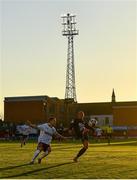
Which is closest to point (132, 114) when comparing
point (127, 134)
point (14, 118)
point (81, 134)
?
point (127, 134)

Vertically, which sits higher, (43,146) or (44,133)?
(44,133)

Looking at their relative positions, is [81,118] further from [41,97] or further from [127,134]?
[41,97]

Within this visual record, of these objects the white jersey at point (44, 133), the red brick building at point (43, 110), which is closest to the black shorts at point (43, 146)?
the white jersey at point (44, 133)

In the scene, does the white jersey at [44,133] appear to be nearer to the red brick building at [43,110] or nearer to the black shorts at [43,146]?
the black shorts at [43,146]

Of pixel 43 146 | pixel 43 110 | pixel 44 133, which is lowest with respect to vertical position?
pixel 43 146

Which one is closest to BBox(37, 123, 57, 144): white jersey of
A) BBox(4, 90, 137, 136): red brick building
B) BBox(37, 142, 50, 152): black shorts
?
BBox(37, 142, 50, 152): black shorts

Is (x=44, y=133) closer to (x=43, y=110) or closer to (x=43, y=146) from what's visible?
(x=43, y=146)

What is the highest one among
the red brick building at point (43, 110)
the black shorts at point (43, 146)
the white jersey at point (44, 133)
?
the red brick building at point (43, 110)

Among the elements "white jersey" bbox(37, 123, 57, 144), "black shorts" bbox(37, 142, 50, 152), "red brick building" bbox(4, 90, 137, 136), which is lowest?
"black shorts" bbox(37, 142, 50, 152)

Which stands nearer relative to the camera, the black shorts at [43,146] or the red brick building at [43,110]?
the black shorts at [43,146]

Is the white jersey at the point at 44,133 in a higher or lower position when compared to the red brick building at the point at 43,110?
lower

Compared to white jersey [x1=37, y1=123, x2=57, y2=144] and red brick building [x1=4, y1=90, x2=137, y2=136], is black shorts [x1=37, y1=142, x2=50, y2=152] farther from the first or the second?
red brick building [x1=4, y1=90, x2=137, y2=136]

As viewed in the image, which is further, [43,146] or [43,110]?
[43,110]

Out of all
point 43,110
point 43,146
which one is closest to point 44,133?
point 43,146
